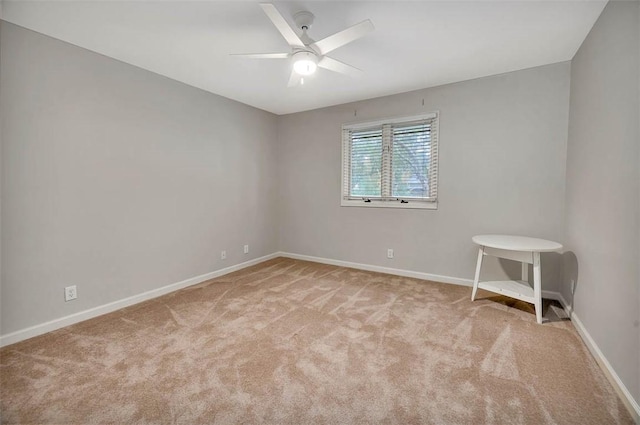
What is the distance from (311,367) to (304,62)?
7.19 ft

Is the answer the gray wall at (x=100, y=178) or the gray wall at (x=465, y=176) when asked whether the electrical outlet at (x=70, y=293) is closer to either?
the gray wall at (x=100, y=178)

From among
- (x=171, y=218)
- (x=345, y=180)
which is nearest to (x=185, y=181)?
(x=171, y=218)

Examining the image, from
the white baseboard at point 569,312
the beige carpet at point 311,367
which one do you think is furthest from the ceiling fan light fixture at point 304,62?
the white baseboard at point 569,312

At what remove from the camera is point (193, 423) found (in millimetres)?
1407

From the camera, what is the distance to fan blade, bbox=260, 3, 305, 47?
5.30ft

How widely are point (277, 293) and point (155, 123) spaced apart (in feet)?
7.57

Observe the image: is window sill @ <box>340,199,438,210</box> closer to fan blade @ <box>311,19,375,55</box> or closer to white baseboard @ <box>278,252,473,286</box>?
white baseboard @ <box>278,252,473,286</box>

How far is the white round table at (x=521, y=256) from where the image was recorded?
2.44 meters

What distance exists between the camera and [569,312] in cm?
255

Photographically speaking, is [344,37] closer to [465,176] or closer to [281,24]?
[281,24]

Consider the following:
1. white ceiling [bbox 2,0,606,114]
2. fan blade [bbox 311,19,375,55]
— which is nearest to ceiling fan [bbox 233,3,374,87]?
fan blade [bbox 311,19,375,55]

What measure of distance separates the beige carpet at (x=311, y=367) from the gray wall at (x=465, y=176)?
811 millimetres

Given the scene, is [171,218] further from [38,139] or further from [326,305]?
[326,305]

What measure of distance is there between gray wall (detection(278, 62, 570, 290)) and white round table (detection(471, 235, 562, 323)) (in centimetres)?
44
